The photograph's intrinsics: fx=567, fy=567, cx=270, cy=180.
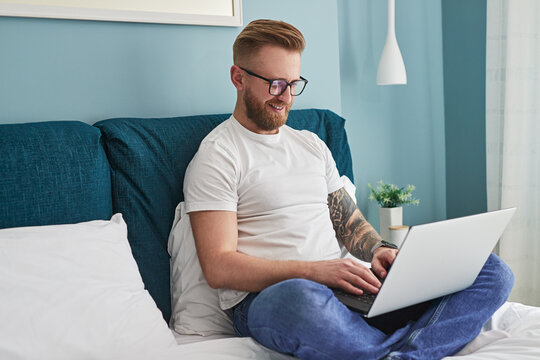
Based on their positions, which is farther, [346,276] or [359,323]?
[346,276]

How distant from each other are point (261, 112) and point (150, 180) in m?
0.37

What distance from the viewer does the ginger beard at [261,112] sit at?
1651 mm

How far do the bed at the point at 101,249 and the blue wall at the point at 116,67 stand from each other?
12 cm

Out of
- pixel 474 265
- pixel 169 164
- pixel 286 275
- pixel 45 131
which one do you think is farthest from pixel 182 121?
pixel 474 265

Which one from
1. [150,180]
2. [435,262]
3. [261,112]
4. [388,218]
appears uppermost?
[261,112]

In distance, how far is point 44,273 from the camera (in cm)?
125

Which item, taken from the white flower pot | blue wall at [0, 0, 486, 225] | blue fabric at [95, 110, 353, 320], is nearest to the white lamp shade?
blue wall at [0, 0, 486, 225]

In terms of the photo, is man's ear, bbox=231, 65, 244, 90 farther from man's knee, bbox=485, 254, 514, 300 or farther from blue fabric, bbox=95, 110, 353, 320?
man's knee, bbox=485, 254, 514, 300

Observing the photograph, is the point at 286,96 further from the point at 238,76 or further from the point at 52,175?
the point at 52,175

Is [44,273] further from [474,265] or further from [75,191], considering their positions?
[474,265]

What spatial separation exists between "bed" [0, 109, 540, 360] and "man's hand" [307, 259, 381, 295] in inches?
8.8

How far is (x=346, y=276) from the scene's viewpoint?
1351 millimetres

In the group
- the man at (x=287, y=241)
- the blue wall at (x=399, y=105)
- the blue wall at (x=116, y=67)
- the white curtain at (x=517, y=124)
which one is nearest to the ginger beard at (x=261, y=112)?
the man at (x=287, y=241)

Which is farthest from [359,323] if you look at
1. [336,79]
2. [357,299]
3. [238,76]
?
[336,79]
